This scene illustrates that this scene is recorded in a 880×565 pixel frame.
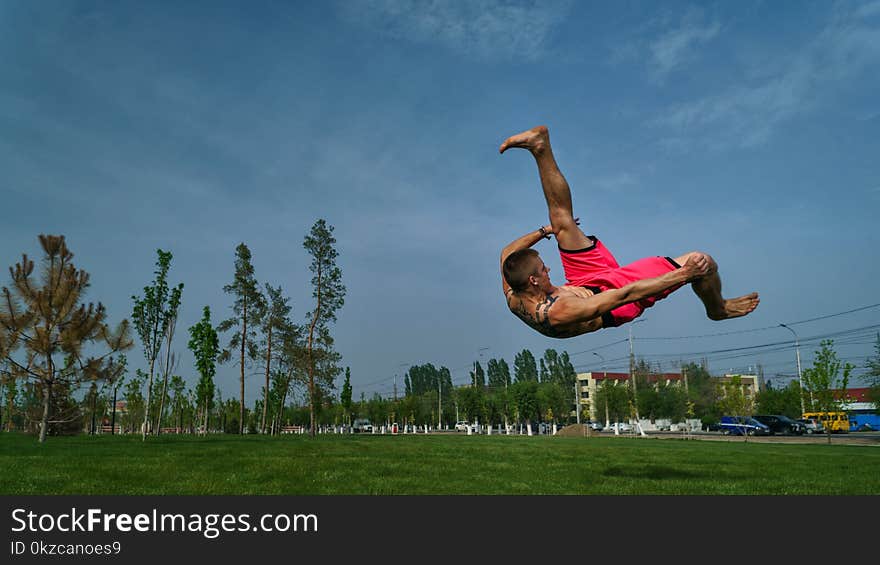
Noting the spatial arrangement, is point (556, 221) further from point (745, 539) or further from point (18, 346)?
point (18, 346)

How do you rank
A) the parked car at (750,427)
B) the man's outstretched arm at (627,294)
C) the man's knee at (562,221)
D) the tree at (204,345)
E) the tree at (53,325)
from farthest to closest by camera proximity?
1. the parked car at (750,427)
2. the tree at (204,345)
3. the tree at (53,325)
4. the man's knee at (562,221)
5. the man's outstretched arm at (627,294)

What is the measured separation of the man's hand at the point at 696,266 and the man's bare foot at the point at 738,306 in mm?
1015

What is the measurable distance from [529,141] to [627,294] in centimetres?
146

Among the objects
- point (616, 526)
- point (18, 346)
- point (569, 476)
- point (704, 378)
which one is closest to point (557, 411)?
point (704, 378)

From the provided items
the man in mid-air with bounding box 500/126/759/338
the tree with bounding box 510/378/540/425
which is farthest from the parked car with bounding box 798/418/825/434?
the man in mid-air with bounding box 500/126/759/338

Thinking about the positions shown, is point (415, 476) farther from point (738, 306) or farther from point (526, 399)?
point (526, 399)

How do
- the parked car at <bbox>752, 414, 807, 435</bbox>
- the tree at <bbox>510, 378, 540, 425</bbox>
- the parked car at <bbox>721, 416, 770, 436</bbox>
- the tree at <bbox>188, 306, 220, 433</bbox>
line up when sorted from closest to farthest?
the tree at <bbox>188, 306, 220, 433</bbox> < the parked car at <bbox>752, 414, 807, 435</bbox> < the parked car at <bbox>721, 416, 770, 436</bbox> < the tree at <bbox>510, 378, 540, 425</bbox>

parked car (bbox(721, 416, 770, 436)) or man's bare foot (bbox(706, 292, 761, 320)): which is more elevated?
man's bare foot (bbox(706, 292, 761, 320))

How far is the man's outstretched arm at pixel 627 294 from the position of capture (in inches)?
172

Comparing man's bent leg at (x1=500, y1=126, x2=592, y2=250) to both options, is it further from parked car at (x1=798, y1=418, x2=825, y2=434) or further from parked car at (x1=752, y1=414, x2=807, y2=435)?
parked car at (x1=798, y1=418, x2=825, y2=434)

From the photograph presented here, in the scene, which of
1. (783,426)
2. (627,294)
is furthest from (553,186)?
(783,426)

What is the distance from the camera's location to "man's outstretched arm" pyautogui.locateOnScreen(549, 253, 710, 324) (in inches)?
172

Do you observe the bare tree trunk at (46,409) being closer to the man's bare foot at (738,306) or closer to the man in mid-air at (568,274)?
the man in mid-air at (568,274)

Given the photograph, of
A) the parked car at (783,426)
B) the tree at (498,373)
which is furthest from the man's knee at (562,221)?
the tree at (498,373)
